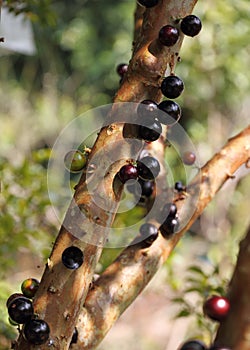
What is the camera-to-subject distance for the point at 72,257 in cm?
102

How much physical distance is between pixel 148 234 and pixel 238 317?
0.58m

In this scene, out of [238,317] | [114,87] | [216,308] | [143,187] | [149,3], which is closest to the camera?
[238,317]

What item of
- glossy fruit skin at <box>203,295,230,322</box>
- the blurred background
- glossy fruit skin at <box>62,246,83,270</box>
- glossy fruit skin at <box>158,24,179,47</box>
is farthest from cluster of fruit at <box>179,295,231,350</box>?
the blurred background

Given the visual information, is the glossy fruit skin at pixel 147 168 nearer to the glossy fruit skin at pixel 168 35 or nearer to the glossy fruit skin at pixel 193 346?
the glossy fruit skin at pixel 168 35

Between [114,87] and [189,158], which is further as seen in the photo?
[114,87]

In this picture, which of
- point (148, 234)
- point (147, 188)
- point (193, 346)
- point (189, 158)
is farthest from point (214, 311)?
point (189, 158)

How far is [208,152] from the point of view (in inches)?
194

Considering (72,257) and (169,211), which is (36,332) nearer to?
(72,257)

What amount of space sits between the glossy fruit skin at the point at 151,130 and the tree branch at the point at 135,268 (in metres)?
0.29

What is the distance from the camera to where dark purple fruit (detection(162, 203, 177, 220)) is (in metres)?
1.30

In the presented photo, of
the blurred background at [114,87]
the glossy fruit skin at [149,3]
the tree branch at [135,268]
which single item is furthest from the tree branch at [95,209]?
the blurred background at [114,87]

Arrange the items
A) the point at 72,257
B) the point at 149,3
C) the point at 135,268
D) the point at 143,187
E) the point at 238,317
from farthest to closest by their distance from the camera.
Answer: the point at 143,187, the point at 135,268, the point at 149,3, the point at 72,257, the point at 238,317

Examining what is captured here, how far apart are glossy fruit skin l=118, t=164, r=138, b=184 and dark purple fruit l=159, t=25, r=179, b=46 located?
8.5 inches

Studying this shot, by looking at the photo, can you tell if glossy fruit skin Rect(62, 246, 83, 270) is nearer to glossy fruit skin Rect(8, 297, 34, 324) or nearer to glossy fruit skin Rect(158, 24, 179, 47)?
glossy fruit skin Rect(8, 297, 34, 324)
